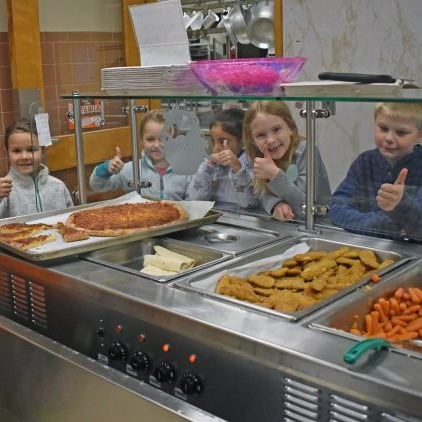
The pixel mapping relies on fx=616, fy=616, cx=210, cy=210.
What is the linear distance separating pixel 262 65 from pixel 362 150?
13.7 inches

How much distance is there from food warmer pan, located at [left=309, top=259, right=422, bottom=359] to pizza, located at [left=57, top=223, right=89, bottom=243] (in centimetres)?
69

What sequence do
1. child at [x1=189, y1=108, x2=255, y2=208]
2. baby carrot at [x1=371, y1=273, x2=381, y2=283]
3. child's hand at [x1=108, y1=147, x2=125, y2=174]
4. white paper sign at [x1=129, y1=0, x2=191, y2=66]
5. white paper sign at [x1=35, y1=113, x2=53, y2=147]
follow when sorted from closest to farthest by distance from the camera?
1. baby carrot at [x1=371, y1=273, x2=381, y2=283]
2. white paper sign at [x1=129, y1=0, x2=191, y2=66]
3. child at [x1=189, y1=108, x2=255, y2=208]
4. child's hand at [x1=108, y1=147, x2=125, y2=174]
5. white paper sign at [x1=35, y1=113, x2=53, y2=147]

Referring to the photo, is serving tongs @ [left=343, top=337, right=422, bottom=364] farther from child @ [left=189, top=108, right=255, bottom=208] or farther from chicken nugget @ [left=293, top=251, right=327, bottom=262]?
child @ [left=189, top=108, right=255, bottom=208]

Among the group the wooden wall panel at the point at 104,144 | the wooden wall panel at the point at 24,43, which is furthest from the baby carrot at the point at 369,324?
the wooden wall panel at the point at 24,43

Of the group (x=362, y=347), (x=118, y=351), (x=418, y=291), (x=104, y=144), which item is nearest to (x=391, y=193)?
(x=418, y=291)

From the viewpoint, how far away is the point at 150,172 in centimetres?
193

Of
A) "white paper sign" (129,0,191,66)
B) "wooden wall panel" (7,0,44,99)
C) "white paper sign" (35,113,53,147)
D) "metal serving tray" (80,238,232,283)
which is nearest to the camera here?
"metal serving tray" (80,238,232,283)

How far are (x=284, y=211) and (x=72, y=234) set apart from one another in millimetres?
562

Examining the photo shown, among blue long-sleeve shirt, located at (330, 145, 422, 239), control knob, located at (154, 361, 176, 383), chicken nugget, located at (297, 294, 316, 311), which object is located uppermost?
blue long-sleeve shirt, located at (330, 145, 422, 239)

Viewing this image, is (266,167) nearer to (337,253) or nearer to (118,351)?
(337,253)

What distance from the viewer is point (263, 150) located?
1678 millimetres

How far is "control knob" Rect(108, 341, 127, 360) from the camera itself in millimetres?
1242

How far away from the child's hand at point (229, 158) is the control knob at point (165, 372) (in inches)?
28.6

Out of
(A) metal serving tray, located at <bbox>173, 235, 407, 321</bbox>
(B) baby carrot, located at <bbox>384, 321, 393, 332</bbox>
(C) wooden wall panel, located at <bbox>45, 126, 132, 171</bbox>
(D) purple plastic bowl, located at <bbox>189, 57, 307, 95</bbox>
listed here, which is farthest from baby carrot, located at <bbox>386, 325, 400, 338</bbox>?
(C) wooden wall panel, located at <bbox>45, 126, 132, 171</bbox>
